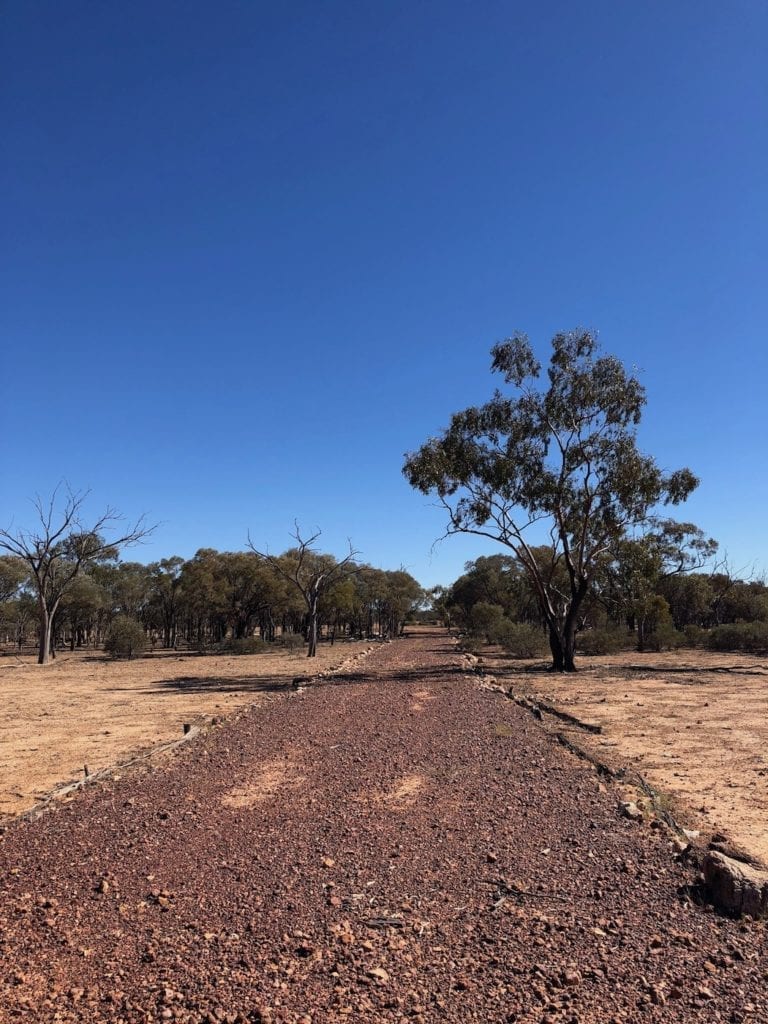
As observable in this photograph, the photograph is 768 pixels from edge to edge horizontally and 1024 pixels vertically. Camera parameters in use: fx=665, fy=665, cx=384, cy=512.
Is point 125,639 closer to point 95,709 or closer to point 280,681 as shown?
point 280,681

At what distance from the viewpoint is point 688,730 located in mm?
→ 12297

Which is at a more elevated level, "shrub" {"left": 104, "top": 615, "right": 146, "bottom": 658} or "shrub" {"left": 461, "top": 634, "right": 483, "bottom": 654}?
"shrub" {"left": 104, "top": 615, "right": 146, "bottom": 658}

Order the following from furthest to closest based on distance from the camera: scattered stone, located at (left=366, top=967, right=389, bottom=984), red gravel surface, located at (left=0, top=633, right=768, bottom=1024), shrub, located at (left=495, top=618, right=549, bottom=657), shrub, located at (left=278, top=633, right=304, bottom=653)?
shrub, located at (left=278, top=633, right=304, bottom=653), shrub, located at (left=495, top=618, right=549, bottom=657), scattered stone, located at (left=366, top=967, right=389, bottom=984), red gravel surface, located at (left=0, top=633, right=768, bottom=1024)

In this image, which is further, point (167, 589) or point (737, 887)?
point (167, 589)

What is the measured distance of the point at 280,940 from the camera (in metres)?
3.92

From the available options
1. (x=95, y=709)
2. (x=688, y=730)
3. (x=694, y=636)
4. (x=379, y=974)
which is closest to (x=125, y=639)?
(x=95, y=709)

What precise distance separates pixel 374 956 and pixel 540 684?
1888 cm

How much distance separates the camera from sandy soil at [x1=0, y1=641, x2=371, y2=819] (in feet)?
30.2

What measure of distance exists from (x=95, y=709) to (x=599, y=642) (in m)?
32.3

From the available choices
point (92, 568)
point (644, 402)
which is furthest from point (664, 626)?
point (92, 568)

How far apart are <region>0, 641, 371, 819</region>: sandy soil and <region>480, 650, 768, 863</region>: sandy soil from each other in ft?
23.7

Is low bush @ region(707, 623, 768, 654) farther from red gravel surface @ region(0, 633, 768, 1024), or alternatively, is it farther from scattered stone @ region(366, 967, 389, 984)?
scattered stone @ region(366, 967, 389, 984)

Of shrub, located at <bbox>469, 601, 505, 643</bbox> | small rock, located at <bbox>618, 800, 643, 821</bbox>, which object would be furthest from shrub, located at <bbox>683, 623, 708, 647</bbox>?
small rock, located at <bbox>618, 800, 643, 821</bbox>

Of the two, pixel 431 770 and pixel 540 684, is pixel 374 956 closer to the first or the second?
pixel 431 770
